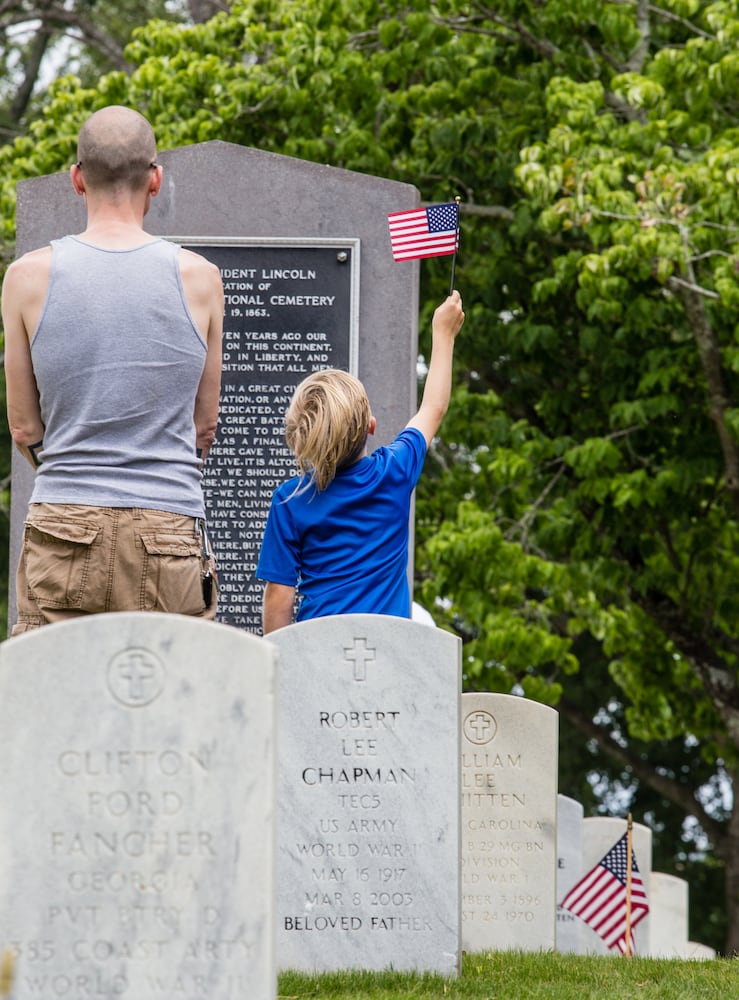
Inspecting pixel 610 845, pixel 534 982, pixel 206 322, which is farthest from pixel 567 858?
pixel 206 322

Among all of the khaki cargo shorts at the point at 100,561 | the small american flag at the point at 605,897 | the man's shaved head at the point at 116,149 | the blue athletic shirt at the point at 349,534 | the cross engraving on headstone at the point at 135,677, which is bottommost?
the small american flag at the point at 605,897

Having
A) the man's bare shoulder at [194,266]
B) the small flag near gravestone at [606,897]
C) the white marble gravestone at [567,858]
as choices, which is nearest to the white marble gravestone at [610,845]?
the white marble gravestone at [567,858]

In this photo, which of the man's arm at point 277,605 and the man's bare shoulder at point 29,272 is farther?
the man's arm at point 277,605

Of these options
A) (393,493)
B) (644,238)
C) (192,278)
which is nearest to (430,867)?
(393,493)

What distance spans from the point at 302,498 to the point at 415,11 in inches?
400

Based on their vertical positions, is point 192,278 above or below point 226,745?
above

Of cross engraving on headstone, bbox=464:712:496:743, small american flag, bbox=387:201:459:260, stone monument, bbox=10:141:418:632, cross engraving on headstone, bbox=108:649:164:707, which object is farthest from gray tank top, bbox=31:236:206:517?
stone monument, bbox=10:141:418:632

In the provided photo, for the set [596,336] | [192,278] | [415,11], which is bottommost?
[192,278]

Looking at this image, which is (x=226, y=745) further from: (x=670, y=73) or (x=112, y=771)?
(x=670, y=73)

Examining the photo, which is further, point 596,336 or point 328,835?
point 596,336

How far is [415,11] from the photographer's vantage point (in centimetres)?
1485

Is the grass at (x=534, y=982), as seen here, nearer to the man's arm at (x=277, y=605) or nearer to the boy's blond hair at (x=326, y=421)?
the man's arm at (x=277, y=605)

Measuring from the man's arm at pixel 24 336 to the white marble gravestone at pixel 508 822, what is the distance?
3.35 meters

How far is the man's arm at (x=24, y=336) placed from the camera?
445 centimetres
